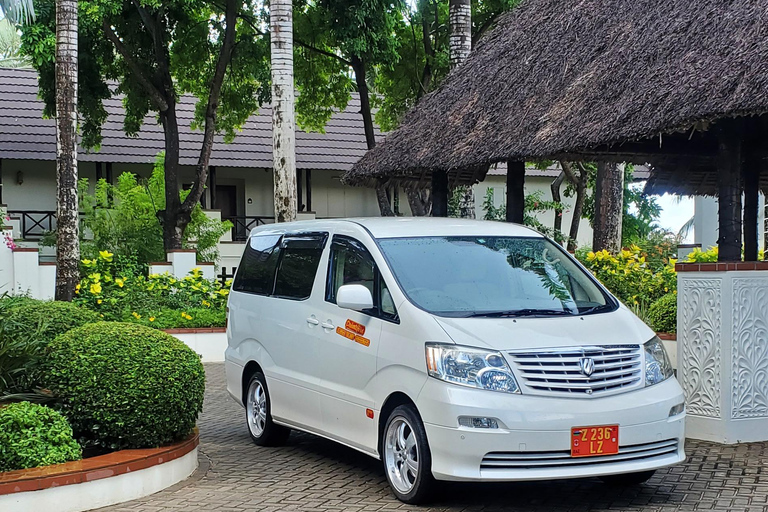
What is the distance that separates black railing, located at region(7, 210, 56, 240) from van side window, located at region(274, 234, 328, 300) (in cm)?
2034

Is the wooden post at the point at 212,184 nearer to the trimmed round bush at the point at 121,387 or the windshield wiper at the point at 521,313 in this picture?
the trimmed round bush at the point at 121,387

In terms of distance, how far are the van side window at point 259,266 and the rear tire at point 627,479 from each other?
3.74m

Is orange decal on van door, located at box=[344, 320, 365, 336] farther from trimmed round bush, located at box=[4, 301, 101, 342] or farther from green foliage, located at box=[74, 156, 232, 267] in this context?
green foliage, located at box=[74, 156, 232, 267]

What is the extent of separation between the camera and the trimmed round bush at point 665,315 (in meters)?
14.0

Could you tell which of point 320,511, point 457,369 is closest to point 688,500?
point 457,369

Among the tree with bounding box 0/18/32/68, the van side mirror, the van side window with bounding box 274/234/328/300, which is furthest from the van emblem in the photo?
the tree with bounding box 0/18/32/68

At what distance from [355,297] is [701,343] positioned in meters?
3.74

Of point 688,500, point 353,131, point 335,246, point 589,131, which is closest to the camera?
point 688,500

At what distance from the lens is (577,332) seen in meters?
7.47

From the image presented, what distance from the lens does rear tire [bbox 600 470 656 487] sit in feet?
25.9

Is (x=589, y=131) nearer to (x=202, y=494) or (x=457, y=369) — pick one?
(x=457, y=369)

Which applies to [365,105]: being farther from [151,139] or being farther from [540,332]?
[540,332]

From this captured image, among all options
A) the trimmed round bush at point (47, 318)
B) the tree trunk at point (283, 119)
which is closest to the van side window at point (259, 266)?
the trimmed round bush at point (47, 318)

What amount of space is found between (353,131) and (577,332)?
28695 mm
